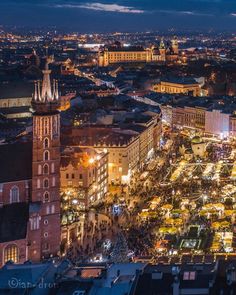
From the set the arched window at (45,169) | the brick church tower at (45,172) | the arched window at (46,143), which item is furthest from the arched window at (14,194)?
the arched window at (46,143)

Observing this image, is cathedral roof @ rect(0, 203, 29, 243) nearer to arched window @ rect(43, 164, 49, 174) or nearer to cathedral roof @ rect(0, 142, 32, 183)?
cathedral roof @ rect(0, 142, 32, 183)

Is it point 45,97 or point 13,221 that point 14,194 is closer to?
point 13,221

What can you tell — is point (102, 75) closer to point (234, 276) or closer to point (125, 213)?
point (125, 213)

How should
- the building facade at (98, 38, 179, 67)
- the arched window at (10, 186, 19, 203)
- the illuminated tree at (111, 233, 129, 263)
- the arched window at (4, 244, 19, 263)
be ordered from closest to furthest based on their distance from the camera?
the illuminated tree at (111, 233, 129, 263)
the arched window at (4, 244, 19, 263)
the arched window at (10, 186, 19, 203)
the building facade at (98, 38, 179, 67)

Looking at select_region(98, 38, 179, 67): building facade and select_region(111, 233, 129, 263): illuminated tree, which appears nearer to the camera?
select_region(111, 233, 129, 263): illuminated tree

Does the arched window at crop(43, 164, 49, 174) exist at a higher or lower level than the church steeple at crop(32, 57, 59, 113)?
lower

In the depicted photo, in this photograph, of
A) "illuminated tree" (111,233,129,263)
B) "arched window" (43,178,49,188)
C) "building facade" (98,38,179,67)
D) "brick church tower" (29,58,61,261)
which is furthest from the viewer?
"building facade" (98,38,179,67)

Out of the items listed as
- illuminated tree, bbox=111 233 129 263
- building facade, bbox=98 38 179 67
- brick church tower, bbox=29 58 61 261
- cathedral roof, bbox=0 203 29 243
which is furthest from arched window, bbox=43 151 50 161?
building facade, bbox=98 38 179 67

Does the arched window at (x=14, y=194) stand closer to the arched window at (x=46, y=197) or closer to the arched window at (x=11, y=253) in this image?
the arched window at (x=46, y=197)
